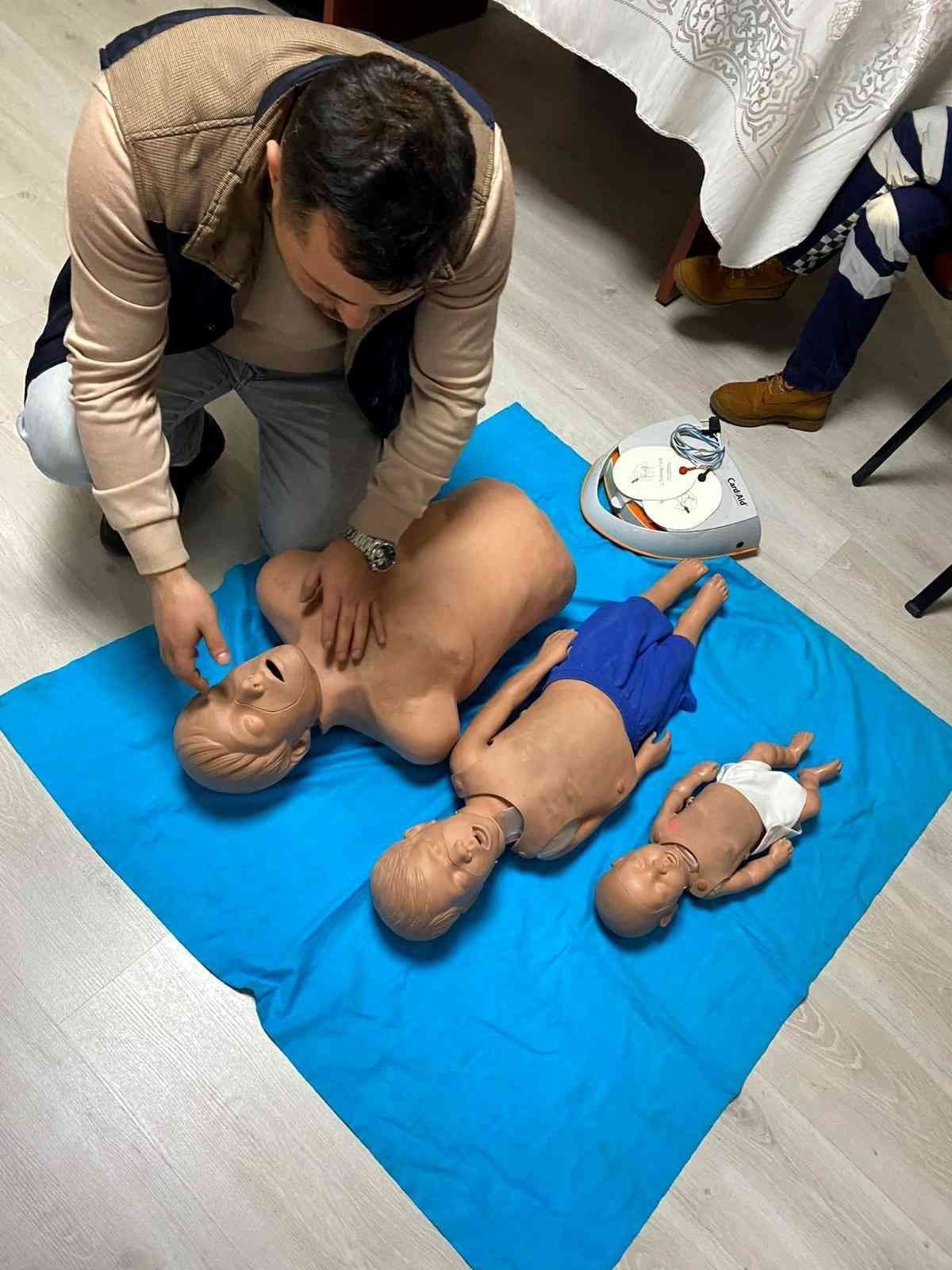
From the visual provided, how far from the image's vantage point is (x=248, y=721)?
1134mm

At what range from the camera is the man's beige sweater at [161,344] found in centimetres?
86

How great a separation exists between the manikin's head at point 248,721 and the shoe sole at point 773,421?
110 cm

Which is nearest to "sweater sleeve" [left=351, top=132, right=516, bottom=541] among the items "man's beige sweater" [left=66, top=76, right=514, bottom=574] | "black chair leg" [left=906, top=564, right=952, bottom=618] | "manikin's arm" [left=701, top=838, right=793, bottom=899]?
"man's beige sweater" [left=66, top=76, right=514, bottom=574]

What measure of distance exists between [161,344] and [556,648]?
2.27 feet

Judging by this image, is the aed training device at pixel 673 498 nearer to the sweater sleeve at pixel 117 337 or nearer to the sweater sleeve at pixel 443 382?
the sweater sleeve at pixel 443 382

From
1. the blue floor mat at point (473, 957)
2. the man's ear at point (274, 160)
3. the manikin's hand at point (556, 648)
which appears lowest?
the blue floor mat at point (473, 957)

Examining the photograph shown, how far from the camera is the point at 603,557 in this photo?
1591 mm

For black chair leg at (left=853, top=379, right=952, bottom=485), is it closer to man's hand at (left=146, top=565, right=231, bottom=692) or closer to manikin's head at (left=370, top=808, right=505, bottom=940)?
manikin's head at (left=370, top=808, right=505, bottom=940)

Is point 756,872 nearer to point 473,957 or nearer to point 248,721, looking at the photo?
point 473,957

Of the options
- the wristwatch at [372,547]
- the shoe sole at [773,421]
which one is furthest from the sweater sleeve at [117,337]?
the shoe sole at [773,421]

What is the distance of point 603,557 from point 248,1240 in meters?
1.11

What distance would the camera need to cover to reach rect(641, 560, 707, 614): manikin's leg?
149 cm

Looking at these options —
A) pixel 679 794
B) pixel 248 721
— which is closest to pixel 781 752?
pixel 679 794

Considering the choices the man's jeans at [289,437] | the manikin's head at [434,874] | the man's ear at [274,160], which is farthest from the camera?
the man's jeans at [289,437]
